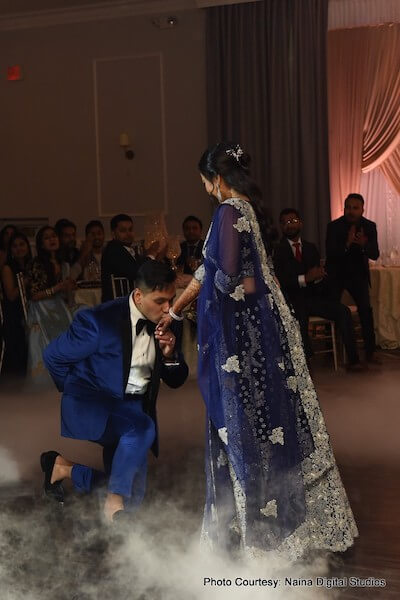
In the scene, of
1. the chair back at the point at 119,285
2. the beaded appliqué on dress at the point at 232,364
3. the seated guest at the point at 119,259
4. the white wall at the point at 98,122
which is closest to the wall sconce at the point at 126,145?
the white wall at the point at 98,122

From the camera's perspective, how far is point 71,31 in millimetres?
8367

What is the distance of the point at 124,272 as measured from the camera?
5.34 metres

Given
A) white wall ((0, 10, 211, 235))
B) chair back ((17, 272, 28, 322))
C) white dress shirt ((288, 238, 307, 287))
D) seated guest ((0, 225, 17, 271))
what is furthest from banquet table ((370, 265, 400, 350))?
seated guest ((0, 225, 17, 271))

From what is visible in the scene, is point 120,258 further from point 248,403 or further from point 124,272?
point 248,403

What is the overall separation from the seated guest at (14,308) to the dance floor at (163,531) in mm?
1641

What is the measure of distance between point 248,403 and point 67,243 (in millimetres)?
4399

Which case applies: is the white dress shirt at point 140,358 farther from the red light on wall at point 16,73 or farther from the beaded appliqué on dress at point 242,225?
the red light on wall at point 16,73

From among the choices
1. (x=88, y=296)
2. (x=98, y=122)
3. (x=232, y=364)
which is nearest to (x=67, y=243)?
(x=88, y=296)

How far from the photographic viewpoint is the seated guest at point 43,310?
5.67 metres

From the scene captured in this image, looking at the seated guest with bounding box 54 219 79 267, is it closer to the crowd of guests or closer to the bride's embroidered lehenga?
the crowd of guests

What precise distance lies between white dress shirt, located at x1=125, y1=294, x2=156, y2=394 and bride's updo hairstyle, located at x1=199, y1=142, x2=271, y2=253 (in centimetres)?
59

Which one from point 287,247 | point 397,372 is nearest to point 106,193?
point 287,247

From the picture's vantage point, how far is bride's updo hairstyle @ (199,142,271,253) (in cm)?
248

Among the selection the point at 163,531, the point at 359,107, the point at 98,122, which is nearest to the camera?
the point at 163,531
